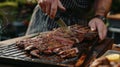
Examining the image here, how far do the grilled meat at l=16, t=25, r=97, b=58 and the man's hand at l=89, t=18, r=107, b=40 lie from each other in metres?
0.08

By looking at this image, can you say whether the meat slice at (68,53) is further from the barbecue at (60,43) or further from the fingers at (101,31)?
the fingers at (101,31)

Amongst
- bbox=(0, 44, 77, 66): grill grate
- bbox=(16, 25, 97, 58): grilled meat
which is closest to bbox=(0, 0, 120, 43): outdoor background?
bbox=(16, 25, 97, 58): grilled meat

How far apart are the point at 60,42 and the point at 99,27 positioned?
0.71 metres

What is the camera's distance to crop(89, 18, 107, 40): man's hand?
3.82 meters

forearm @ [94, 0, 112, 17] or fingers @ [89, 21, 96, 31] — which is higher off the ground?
forearm @ [94, 0, 112, 17]

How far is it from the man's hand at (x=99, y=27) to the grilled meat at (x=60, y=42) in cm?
8

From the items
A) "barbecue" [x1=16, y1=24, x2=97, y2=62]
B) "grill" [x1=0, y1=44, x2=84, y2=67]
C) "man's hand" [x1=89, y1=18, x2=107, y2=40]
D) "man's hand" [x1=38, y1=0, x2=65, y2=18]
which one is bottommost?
"grill" [x1=0, y1=44, x2=84, y2=67]

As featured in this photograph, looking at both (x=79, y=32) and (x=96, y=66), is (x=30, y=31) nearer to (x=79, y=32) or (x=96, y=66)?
(x=79, y=32)

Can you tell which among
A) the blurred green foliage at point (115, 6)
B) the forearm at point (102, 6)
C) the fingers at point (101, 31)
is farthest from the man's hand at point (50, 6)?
the blurred green foliage at point (115, 6)

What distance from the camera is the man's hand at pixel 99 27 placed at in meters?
3.82

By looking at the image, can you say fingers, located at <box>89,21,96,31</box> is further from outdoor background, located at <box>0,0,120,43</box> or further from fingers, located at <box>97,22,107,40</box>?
outdoor background, located at <box>0,0,120,43</box>

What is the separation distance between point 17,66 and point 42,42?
0.45 metres

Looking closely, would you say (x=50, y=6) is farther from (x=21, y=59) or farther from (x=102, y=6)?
(x=102, y=6)

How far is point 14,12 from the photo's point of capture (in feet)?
28.6
